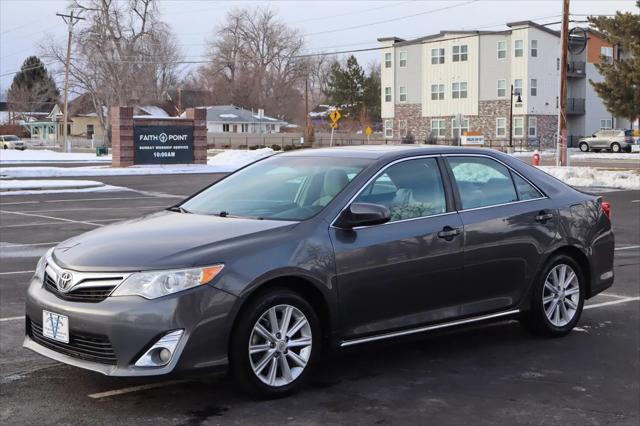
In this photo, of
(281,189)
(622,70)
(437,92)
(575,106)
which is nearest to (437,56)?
(437,92)

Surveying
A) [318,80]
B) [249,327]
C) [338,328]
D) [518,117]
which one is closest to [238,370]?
[249,327]

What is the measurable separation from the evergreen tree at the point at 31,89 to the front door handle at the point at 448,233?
10498 centimetres

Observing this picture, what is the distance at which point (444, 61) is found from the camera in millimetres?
67688

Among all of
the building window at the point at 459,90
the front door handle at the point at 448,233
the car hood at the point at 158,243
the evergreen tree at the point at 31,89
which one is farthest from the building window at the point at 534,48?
the evergreen tree at the point at 31,89

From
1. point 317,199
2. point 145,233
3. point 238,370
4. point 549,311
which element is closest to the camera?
point 238,370

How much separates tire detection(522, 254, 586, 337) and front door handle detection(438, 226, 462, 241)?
3.42 ft

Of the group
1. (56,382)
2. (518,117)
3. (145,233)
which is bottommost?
(56,382)

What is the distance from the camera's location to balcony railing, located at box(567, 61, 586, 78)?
68.8m

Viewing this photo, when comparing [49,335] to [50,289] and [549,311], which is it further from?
[549,311]

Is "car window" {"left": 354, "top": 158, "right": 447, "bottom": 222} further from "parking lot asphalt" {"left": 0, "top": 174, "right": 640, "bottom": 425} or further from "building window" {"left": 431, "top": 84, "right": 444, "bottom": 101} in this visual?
"building window" {"left": 431, "top": 84, "right": 444, "bottom": 101}

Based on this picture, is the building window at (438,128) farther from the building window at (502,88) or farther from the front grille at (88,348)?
the front grille at (88,348)

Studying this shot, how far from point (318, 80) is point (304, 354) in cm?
12311

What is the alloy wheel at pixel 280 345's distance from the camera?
502 cm

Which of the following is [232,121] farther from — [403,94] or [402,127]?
[403,94]
